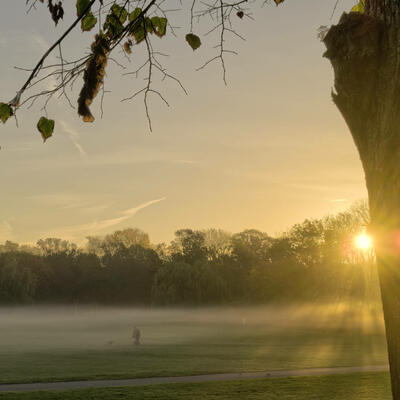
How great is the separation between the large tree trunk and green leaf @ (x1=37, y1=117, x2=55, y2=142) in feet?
5.60

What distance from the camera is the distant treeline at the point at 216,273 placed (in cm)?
5803

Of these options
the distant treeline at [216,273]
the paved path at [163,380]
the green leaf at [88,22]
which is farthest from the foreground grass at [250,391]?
the distant treeline at [216,273]

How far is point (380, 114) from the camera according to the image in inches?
113

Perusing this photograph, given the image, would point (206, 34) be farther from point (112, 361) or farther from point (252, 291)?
point (252, 291)

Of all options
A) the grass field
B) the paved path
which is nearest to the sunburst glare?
the grass field

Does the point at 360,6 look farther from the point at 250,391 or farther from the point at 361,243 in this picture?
the point at 361,243

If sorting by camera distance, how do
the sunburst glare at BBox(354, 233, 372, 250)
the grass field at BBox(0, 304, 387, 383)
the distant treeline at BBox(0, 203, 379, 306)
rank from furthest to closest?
the distant treeline at BBox(0, 203, 379, 306), the sunburst glare at BBox(354, 233, 372, 250), the grass field at BBox(0, 304, 387, 383)

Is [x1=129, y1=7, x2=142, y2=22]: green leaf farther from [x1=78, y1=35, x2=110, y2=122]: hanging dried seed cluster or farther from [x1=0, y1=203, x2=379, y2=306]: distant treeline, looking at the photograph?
[x1=0, y1=203, x2=379, y2=306]: distant treeline

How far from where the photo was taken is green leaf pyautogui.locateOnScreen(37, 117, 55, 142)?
11.2 ft

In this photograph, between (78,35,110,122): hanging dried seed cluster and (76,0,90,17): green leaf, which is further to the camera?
(76,0,90,17): green leaf

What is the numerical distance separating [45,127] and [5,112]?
339mm

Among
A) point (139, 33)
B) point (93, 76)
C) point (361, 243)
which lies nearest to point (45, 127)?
point (93, 76)

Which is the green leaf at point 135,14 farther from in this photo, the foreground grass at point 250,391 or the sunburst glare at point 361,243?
the sunburst glare at point 361,243

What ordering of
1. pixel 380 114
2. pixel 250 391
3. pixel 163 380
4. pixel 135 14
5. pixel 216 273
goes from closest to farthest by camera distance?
pixel 380 114, pixel 135 14, pixel 250 391, pixel 163 380, pixel 216 273
